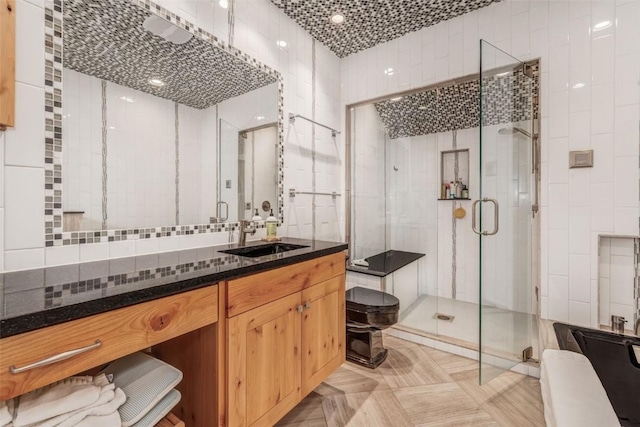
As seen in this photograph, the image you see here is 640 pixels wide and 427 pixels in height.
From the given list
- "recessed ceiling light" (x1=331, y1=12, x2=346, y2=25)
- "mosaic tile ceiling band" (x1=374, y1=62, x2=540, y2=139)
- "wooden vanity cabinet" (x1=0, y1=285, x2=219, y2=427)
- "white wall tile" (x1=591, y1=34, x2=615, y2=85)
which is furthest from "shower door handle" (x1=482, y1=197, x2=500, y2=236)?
"recessed ceiling light" (x1=331, y1=12, x2=346, y2=25)

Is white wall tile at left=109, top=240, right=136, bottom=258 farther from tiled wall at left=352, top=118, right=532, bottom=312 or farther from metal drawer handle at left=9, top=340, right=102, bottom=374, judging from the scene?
tiled wall at left=352, top=118, right=532, bottom=312

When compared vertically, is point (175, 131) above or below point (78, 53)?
below

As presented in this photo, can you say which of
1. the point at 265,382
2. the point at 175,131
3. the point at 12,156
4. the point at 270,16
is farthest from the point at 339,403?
the point at 270,16

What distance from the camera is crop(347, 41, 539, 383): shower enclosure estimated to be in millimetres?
1879

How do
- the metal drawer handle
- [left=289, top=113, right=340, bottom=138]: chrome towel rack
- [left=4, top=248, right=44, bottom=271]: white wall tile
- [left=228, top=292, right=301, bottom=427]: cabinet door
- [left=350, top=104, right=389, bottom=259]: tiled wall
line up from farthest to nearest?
[left=350, top=104, right=389, bottom=259]: tiled wall < [left=289, top=113, right=340, bottom=138]: chrome towel rack < [left=228, top=292, right=301, bottom=427]: cabinet door < [left=4, top=248, right=44, bottom=271]: white wall tile < the metal drawer handle

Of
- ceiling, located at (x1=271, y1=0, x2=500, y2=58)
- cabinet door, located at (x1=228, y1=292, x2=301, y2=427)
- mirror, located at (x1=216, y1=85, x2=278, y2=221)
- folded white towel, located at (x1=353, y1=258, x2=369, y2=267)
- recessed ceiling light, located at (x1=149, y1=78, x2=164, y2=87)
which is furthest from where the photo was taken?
folded white towel, located at (x1=353, y1=258, x2=369, y2=267)

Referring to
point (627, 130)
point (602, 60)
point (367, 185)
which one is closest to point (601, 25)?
point (602, 60)

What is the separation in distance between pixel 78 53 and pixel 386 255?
9.16 feet

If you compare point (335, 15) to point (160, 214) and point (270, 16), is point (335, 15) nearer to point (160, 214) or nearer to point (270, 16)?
point (270, 16)

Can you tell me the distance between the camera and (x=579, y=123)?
6.20 feet

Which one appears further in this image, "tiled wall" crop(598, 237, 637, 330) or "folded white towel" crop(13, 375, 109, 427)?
"tiled wall" crop(598, 237, 637, 330)

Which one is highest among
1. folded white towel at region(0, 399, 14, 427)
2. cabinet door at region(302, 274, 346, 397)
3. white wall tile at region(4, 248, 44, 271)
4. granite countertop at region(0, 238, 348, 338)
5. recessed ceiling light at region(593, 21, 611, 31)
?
recessed ceiling light at region(593, 21, 611, 31)

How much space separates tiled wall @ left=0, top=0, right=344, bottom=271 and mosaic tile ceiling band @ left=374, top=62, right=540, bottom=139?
659mm

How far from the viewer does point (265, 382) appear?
4.23ft
